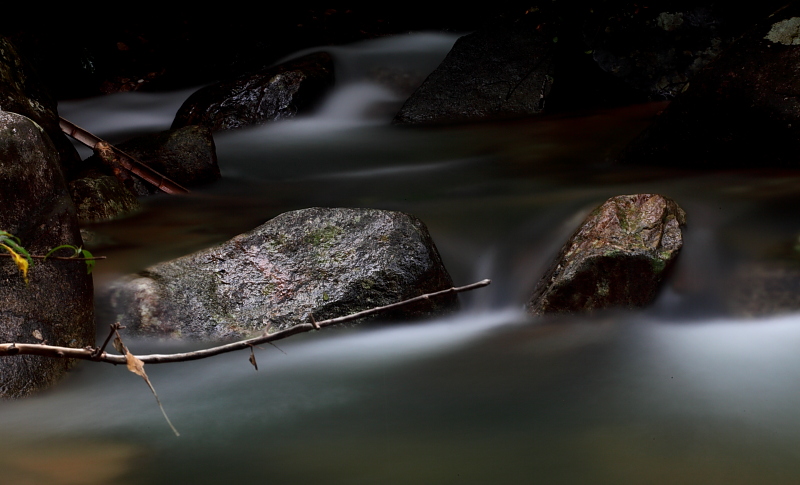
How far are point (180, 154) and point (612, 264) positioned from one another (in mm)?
3425

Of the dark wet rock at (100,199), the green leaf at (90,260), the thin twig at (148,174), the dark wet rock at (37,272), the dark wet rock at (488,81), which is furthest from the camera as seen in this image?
the dark wet rock at (488,81)

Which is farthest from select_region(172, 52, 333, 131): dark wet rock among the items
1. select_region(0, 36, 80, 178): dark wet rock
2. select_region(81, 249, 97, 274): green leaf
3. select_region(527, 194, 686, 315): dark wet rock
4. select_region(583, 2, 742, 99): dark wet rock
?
select_region(81, 249, 97, 274): green leaf

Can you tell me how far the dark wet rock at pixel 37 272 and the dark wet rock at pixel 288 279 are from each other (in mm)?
312

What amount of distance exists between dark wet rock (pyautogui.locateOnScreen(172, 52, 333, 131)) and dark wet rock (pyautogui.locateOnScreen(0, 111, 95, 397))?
4195 millimetres

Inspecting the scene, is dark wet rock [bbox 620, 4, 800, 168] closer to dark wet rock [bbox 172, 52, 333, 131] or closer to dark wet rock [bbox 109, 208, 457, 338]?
dark wet rock [bbox 109, 208, 457, 338]

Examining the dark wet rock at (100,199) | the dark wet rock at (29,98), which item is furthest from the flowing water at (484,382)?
the dark wet rock at (29,98)

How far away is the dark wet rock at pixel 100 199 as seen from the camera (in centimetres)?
450

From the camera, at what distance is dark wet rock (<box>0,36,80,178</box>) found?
458cm

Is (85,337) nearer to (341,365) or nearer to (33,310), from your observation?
(33,310)

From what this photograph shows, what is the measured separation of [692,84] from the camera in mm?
4938

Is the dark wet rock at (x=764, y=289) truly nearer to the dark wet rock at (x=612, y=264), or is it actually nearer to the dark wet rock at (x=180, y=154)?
the dark wet rock at (x=612, y=264)

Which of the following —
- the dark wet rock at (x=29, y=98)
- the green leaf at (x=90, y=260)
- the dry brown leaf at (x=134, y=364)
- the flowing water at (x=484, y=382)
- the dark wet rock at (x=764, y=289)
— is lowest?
the dark wet rock at (x=764, y=289)

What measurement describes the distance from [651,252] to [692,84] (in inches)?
82.2

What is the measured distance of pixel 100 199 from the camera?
4578 mm
